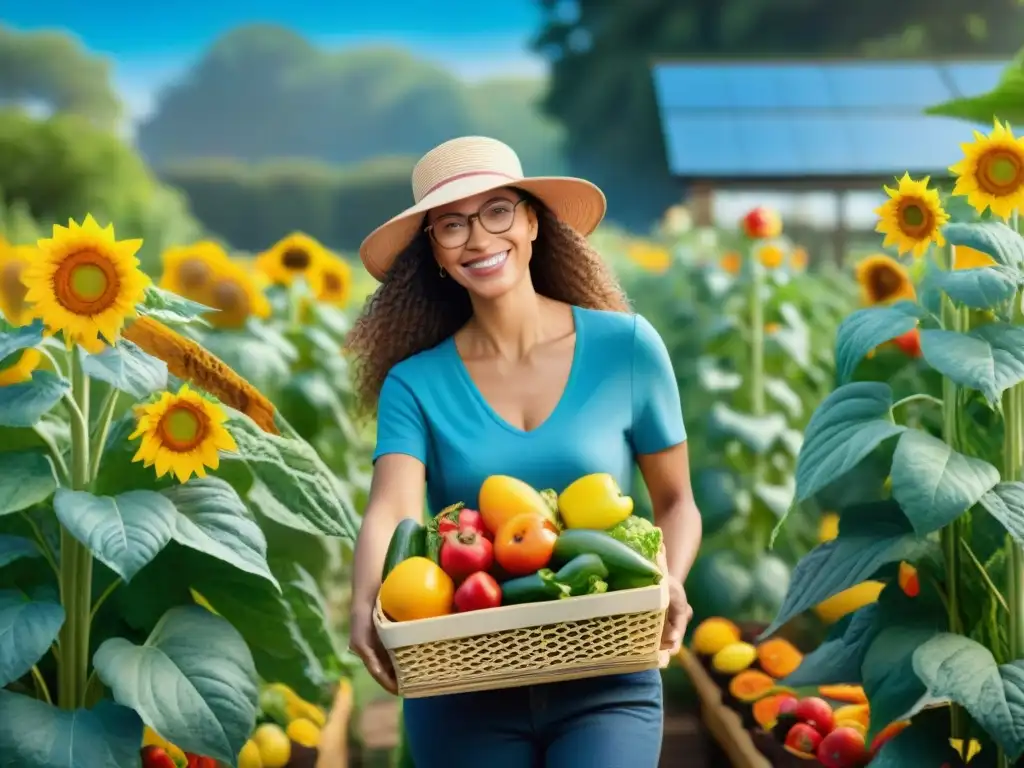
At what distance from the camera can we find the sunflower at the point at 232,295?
128 inches

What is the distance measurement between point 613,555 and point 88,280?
811mm

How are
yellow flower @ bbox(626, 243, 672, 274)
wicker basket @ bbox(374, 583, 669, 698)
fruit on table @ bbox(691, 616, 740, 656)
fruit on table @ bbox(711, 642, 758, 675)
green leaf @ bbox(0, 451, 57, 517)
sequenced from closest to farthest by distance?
wicker basket @ bbox(374, 583, 669, 698)
green leaf @ bbox(0, 451, 57, 517)
fruit on table @ bbox(711, 642, 758, 675)
fruit on table @ bbox(691, 616, 740, 656)
yellow flower @ bbox(626, 243, 672, 274)

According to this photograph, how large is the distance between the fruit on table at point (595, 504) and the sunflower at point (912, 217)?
2.03 ft

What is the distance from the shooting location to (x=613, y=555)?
1603 mm

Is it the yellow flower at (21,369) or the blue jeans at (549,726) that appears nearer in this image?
the blue jeans at (549,726)

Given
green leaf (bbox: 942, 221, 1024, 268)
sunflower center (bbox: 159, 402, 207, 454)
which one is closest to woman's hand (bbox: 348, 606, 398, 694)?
sunflower center (bbox: 159, 402, 207, 454)

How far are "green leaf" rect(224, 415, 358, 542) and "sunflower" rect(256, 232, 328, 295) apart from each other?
1532 millimetres

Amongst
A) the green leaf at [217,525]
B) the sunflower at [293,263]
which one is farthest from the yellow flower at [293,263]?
the green leaf at [217,525]

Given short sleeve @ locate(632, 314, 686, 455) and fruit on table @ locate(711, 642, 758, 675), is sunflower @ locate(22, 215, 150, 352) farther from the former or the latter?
fruit on table @ locate(711, 642, 758, 675)

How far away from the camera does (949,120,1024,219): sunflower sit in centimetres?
197

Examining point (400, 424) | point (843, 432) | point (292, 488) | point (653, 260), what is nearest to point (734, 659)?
point (843, 432)

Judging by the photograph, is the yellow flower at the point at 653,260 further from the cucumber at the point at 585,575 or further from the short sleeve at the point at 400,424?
the cucumber at the point at 585,575

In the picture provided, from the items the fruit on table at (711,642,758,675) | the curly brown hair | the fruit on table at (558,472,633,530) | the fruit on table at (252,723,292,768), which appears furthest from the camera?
the fruit on table at (711,642,758,675)

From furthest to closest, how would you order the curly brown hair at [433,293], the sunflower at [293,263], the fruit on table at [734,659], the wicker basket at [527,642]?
the sunflower at [293,263] → the fruit on table at [734,659] → the curly brown hair at [433,293] → the wicker basket at [527,642]
